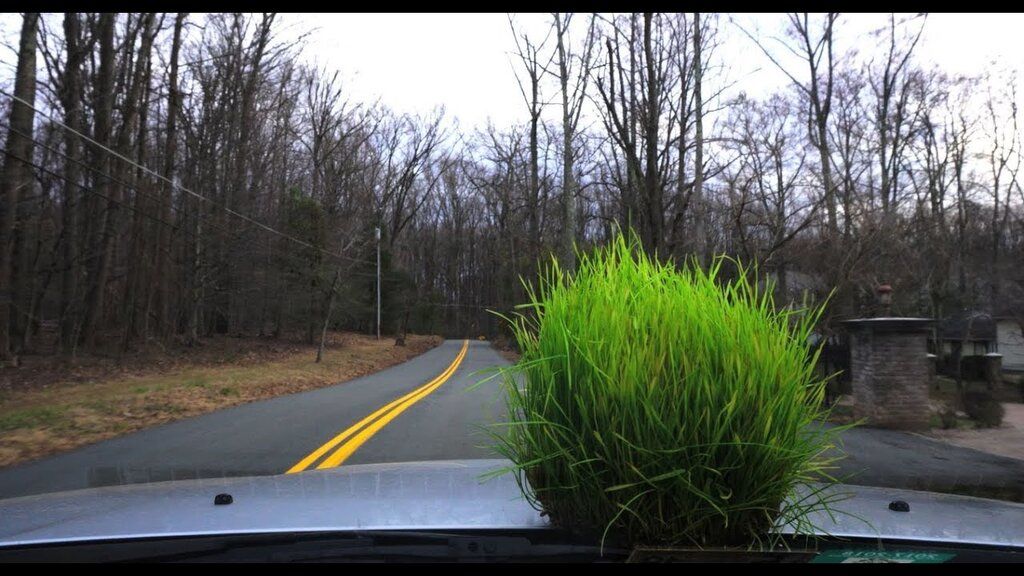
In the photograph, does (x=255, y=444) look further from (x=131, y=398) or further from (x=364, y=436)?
(x=131, y=398)

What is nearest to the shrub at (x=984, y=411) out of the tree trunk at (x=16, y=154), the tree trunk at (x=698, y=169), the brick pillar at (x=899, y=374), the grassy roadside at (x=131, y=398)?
the brick pillar at (x=899, y=374)

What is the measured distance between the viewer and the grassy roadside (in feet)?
30.7

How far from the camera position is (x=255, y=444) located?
8.25 m

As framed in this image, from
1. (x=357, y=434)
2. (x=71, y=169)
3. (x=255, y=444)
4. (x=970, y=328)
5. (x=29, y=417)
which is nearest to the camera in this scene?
(x=255, y=444)

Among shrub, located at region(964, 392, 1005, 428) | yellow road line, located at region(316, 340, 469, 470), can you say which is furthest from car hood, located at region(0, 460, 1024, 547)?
shrub, located at region(964, 392, 1005, 428)

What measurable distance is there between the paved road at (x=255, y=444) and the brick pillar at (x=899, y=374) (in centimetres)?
538

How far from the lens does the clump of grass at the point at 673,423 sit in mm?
2193

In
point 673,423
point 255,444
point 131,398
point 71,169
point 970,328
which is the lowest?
point 131,398

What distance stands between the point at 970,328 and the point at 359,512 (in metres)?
27.5

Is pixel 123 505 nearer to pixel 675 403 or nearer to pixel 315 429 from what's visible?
pixel 675 403

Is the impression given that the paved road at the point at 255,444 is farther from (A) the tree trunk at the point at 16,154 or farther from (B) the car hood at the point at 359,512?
(A) the tree trunk at the point at 16,154

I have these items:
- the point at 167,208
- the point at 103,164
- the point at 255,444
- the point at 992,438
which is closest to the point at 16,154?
the point at 103,164

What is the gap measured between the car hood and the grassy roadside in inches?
229
